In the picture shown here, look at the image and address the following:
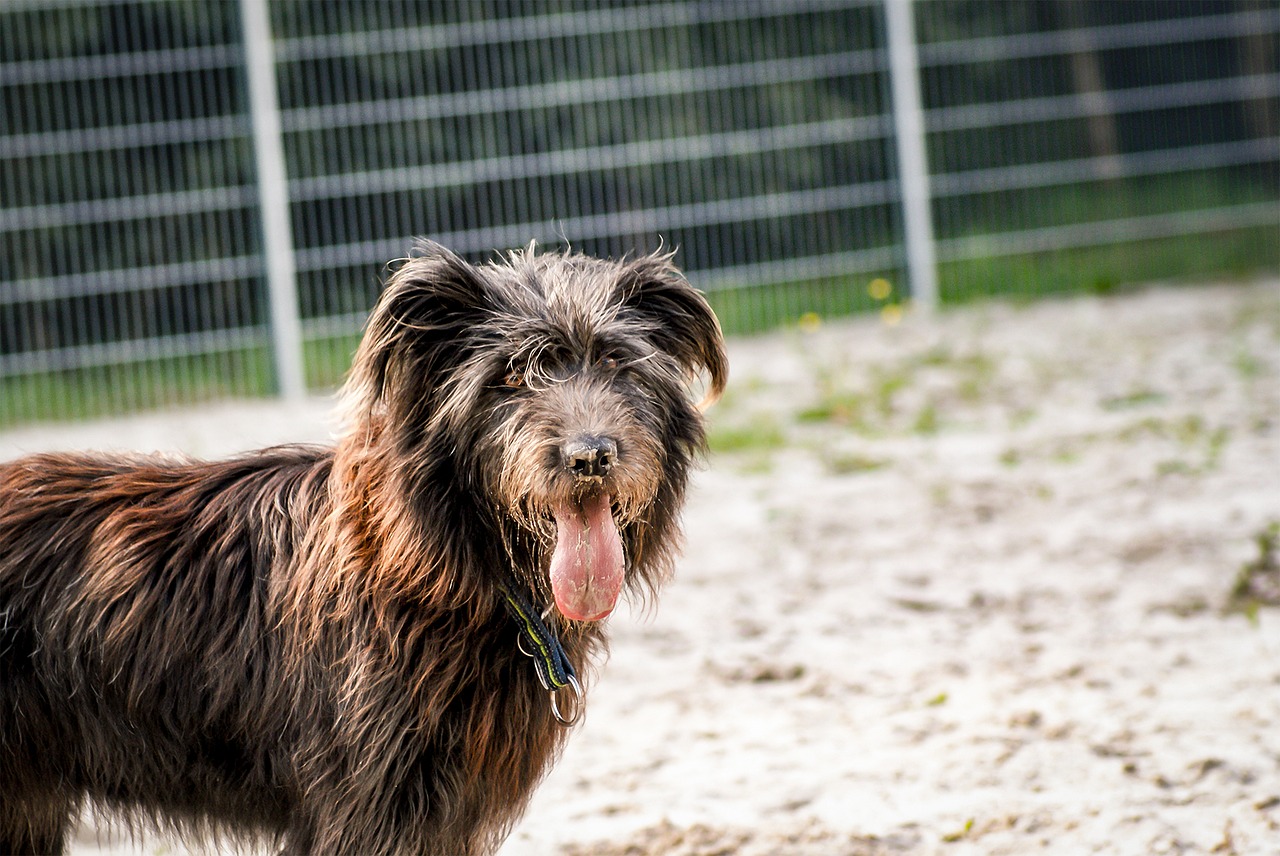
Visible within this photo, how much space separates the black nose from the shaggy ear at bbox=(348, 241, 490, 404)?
362 mm

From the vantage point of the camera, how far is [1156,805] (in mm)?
3479

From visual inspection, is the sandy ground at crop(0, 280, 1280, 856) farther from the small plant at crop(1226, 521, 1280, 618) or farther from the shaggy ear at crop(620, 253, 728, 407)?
the shaggy ear at crop(620, 253, 728, 407)

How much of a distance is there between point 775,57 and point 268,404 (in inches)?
159

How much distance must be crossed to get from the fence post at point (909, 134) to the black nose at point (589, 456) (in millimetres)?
7562

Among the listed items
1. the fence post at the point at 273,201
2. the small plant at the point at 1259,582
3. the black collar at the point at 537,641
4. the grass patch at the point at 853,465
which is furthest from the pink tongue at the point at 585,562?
the fence post at the point at 273,201

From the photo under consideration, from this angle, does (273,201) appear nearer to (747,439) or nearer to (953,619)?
(747,439)

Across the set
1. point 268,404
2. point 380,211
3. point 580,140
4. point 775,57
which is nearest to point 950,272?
point 775,57

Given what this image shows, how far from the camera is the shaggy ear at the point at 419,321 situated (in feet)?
9.02

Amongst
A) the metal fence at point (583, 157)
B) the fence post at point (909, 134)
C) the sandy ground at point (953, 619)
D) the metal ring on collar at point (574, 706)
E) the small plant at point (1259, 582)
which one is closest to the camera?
the metal ring on collar at point (574, 706)

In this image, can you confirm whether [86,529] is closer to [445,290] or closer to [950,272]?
[445,290]

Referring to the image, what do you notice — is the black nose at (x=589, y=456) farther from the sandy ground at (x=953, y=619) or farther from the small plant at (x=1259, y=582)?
the small plant at (x=1259, y=582)

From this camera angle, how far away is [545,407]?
8.84ft

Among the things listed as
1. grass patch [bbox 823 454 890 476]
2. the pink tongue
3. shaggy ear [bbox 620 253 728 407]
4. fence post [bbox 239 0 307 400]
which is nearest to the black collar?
the pink tongue

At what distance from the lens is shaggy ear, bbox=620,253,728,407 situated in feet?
9.71
